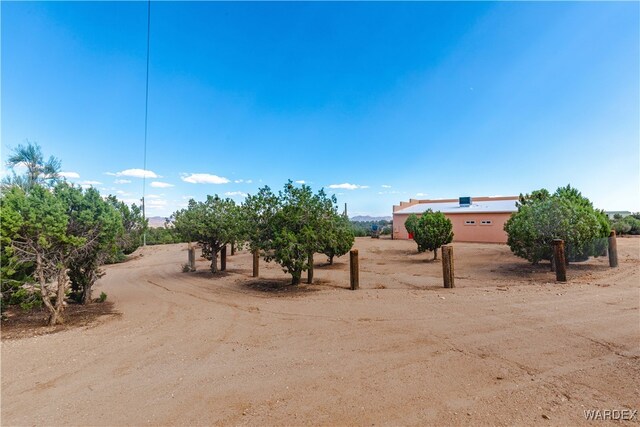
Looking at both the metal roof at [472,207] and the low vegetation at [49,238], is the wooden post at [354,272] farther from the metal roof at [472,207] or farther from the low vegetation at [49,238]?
the metal roof at [472,207]

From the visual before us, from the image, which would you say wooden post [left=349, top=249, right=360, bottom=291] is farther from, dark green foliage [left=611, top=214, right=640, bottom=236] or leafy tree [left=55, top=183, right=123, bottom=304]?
dark green foliage [left=611, top=214, right=640, bottom=236]

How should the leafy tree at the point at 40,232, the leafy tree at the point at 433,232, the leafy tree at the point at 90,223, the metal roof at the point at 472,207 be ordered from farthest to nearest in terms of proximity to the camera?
the metal roof at the point at 472,207 < the leafy tree at the point at 433,232 < the leafy tree at the point at 90,223 < the leafy tree at the point at 40,232

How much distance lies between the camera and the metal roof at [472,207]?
26283 millimetres

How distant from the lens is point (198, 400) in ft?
10.8

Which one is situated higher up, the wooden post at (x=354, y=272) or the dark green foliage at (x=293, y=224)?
the dark green foliage at (x=293, y=224)

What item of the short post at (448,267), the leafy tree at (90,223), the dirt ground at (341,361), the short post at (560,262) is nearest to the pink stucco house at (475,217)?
the short post at (560,262)

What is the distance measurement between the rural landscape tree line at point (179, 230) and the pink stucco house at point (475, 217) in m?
11.5

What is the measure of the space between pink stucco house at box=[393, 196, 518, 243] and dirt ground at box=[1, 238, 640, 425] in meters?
18.3

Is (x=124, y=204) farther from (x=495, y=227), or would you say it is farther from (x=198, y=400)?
(x=495, y=227)

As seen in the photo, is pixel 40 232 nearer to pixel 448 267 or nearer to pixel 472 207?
pixel 448 267

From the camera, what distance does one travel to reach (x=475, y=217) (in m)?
26.8

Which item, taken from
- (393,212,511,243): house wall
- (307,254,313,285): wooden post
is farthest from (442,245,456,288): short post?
(393,212,511,243): house wall

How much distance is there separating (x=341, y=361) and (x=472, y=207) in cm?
2904

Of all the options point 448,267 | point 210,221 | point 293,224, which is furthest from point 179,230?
point 448,267
